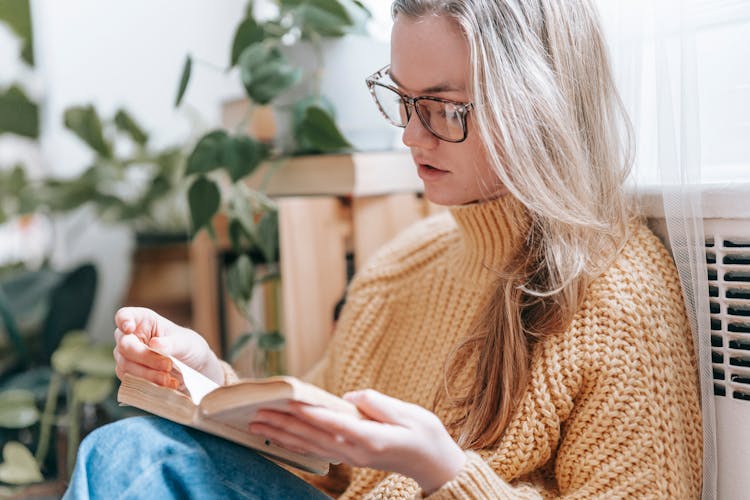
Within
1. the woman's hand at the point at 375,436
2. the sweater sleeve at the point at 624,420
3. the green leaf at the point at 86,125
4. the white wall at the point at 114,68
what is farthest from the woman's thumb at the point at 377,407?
the white wall at the point at 114,68

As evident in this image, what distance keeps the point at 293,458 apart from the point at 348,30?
2.39ft

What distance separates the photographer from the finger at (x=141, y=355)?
2.60 ft

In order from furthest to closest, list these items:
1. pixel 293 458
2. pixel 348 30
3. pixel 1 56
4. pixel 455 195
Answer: pixel 1 56
pixel 348 30
pixel 455 195
pixel 293 458

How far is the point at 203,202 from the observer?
123 cm

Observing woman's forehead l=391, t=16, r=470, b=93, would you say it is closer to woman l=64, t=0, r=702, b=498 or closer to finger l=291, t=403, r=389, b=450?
woman l=64, t=0, r=702, b=498

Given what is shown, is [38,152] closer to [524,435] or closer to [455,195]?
[455,195]

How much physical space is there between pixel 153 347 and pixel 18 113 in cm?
124

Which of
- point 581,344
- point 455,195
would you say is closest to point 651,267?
point 581,344

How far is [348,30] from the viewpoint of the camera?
1225 mm

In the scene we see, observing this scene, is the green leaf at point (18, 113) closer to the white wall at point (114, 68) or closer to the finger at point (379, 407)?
the white wall at point (114, 68)

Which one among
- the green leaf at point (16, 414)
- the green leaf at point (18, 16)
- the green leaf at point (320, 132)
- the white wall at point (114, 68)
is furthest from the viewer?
the white wall at point (114, 68)

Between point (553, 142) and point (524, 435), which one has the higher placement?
point (553, 142)

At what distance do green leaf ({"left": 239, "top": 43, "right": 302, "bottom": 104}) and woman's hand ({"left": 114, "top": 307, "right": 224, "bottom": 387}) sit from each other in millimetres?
468

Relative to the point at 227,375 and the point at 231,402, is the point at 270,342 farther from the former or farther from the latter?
the point at 231,402
